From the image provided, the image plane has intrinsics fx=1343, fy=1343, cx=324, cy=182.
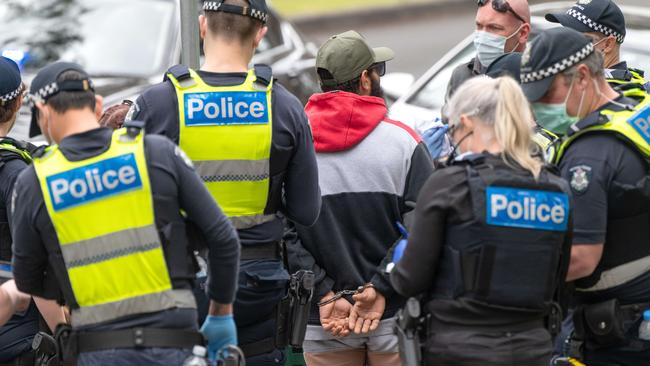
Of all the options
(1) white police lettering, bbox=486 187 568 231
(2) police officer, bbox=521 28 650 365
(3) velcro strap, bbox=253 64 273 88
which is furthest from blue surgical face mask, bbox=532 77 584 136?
(3) velcro strap, bbox=253 64 273 88

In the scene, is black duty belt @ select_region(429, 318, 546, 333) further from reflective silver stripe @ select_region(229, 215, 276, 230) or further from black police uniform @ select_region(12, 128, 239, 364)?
reflective silver stripe @ select_region(229, 215, 276, 230)

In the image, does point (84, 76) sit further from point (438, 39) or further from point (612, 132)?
point (438, 39)

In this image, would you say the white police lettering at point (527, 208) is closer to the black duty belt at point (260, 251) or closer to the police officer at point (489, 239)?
the police officer at point (489, 239)

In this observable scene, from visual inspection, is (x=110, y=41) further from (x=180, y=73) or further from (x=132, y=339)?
(x=132, y=339)

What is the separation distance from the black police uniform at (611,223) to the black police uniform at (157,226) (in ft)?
4.25

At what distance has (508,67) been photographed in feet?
19.6

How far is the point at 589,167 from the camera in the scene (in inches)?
190

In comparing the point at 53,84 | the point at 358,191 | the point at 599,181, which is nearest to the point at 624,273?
the point at 599,181

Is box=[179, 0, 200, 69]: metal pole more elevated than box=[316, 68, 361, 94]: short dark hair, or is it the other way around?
box=[179, 0, 200, 69]: metal pole

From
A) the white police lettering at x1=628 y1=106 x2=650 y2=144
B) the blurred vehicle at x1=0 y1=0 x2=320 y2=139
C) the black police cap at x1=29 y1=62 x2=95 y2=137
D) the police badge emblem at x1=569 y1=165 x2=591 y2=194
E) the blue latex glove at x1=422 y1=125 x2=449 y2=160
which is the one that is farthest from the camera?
the blurred vehicle at x1=0 y1=0 x2=320 y2=139

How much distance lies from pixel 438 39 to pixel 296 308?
17.5 metres

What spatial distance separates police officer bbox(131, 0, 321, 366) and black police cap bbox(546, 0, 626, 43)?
A: 178cm

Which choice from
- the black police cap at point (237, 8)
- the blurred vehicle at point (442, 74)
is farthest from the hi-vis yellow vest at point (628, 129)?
the blurred vehicle at point (442, 74)

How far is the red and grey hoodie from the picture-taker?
570 cm
